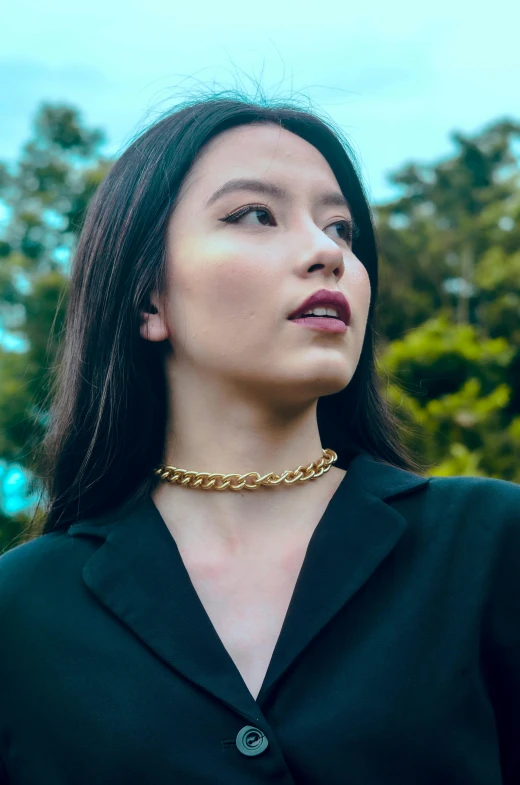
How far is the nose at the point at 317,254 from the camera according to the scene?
245 cm

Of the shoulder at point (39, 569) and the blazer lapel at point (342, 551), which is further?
the shoulder at point (39, 569)

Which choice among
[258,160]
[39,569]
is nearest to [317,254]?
[258,160]

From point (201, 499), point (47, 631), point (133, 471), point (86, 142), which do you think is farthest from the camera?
point (86, 142)

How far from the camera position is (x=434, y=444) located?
12.8 metres

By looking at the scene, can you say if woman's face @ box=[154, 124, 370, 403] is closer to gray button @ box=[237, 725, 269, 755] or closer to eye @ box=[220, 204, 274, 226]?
eye @ box=[220, 204, 274, 226]

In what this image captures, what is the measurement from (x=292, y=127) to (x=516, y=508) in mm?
1326

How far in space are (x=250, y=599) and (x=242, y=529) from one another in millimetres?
212

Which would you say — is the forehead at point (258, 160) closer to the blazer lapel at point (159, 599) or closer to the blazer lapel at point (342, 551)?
the blazer lapel at point (342, 551)

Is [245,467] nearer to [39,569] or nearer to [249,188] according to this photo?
[39,569]

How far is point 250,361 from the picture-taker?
2451mm

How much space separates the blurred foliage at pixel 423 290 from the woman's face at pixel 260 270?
754 millimetres

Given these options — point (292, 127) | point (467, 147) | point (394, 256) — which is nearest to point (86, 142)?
point (394, 256)

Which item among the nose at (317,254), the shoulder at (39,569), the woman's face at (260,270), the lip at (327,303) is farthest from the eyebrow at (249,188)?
the shoulder at (39,569)

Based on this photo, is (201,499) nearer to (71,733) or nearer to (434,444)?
(71,733)
